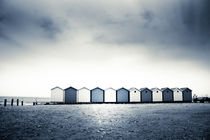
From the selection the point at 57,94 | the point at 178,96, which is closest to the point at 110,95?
the point at 57,94

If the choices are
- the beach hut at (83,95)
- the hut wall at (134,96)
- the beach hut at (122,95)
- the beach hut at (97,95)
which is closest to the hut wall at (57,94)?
the beach hut at (83,95)

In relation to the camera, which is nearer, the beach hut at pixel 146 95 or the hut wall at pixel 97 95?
the hut wall at pixel 97 95

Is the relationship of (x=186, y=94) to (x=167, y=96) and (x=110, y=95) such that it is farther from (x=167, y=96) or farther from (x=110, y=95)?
(x=110, y=95)

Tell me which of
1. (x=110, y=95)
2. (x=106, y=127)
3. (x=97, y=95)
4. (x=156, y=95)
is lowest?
(x=156, y=95)

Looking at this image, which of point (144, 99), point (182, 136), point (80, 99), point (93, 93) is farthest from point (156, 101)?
point (182, 136)

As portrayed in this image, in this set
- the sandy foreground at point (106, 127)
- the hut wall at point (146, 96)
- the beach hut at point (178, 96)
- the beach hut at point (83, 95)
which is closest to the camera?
the sandy foreground at point (106, 127)

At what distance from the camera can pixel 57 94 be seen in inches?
2233

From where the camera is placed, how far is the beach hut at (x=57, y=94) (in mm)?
56344

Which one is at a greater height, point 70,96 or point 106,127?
point 106,127

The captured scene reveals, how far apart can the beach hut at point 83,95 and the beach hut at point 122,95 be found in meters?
10.8

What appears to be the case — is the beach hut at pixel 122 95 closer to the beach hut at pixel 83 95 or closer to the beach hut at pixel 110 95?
the beach hut at pixel 110 95

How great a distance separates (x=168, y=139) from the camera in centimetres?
766

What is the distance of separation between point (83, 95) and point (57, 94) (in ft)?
28.3

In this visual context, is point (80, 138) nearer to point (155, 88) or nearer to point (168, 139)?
point (168, 139)
